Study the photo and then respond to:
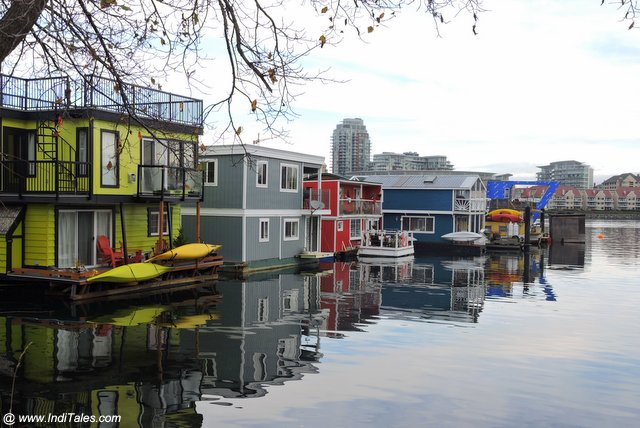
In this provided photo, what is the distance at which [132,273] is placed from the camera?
21.8m

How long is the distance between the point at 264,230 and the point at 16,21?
25.9 m

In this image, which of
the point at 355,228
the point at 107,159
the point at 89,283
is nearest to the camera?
the point at 89,283

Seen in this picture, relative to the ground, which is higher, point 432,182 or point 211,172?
point 432,182

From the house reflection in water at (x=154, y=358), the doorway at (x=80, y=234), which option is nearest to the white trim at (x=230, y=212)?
the doorway at (x=80, y=234)

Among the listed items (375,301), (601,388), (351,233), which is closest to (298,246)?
(351,233)

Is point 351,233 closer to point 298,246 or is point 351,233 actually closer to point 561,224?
point 298,246

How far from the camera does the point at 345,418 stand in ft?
34.2

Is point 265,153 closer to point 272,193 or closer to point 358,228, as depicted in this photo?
point 272,193

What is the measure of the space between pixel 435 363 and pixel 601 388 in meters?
3.46

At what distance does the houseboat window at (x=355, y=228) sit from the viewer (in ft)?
143

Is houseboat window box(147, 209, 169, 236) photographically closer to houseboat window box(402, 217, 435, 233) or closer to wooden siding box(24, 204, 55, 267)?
wooden siding box(24, 204, 55, 267)

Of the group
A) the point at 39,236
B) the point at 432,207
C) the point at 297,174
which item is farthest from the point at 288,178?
the point at 432,207

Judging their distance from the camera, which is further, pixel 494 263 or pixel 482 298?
pixel 494 263

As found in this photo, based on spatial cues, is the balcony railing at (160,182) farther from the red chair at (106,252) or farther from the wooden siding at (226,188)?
the wooden siding at (226,188)
